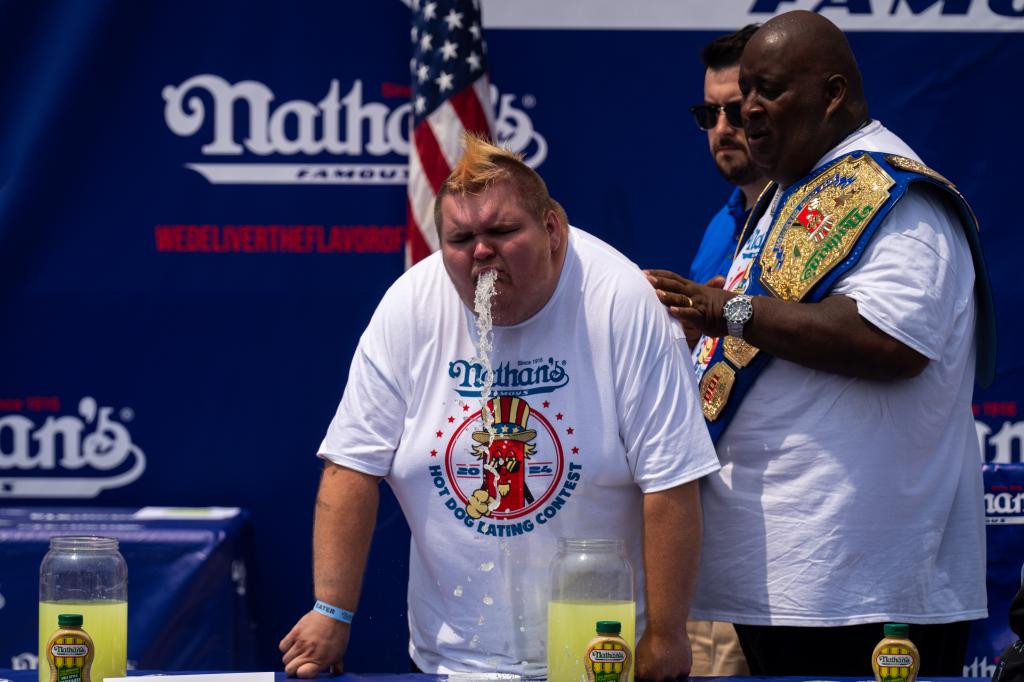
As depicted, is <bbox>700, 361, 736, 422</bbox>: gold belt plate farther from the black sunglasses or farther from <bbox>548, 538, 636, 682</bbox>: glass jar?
the black sunglasses

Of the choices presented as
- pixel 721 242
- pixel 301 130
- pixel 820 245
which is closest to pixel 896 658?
pixel 820 245

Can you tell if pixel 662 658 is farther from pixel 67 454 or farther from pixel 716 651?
pixel 67 454

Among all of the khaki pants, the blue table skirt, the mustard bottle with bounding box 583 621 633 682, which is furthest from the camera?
the khaki pants

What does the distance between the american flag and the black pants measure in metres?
1.89

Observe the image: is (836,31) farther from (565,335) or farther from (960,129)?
(960,129)

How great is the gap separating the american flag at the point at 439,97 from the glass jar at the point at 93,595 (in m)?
1.99

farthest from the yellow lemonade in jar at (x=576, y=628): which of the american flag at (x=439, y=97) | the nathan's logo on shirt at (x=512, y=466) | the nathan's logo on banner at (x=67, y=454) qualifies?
the nathan's logo on banner at (x=67, y=454)

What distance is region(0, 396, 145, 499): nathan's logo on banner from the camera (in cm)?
443

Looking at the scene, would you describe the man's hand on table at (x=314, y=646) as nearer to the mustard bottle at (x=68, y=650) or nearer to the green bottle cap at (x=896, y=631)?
the mustard bottle at (x=68, y=650)

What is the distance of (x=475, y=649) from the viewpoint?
8.29 feet

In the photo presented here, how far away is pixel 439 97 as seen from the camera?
4.19 meters

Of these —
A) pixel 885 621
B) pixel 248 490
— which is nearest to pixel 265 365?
pixel 248 490

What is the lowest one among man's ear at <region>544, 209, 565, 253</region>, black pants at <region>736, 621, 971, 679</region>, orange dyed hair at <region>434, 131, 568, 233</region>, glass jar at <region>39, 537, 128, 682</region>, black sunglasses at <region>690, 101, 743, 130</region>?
black pants at <region>736, 621, 971, 679</region>

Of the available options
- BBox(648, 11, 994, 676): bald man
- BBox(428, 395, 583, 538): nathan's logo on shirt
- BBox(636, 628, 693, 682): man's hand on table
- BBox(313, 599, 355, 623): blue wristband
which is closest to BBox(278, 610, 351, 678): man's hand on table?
BBox(313, 599, 355, 623): blue wristband
